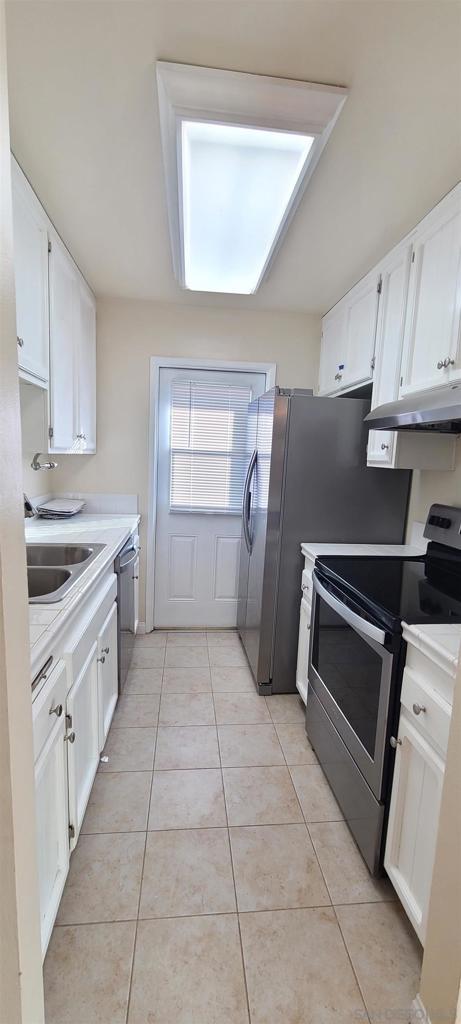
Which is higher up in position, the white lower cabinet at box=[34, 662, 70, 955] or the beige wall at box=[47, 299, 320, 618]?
the beige wall at box=[47, 299, 320, 618]

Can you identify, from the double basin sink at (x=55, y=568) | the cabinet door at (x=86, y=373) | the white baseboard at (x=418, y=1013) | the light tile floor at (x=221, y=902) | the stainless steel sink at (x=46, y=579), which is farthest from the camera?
the cabinet door at (x=86, y=373)

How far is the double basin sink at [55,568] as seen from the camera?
1.36m

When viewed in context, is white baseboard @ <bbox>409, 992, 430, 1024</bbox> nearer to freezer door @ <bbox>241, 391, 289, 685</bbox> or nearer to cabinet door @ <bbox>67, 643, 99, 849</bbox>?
cabinet door @ <bbox>67, 643, 99, 849</bbox>

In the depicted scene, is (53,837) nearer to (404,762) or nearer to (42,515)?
(404,762)

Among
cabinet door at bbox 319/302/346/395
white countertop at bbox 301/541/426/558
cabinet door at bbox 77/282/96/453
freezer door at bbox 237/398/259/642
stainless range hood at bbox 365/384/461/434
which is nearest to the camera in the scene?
stainless range hood at bbox 365/384/461/434

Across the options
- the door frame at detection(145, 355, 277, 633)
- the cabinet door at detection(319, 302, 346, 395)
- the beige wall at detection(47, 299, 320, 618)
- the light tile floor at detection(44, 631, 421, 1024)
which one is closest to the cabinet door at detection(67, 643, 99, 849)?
the light tile floor at detection(44, 631, 421, 1024)

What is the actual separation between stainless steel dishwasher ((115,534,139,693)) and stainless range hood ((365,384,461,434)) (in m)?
1.34

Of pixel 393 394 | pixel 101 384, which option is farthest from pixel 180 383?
pixel 393 394

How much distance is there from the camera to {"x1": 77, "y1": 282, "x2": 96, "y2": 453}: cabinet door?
2.39m

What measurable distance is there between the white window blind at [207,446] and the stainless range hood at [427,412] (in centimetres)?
147

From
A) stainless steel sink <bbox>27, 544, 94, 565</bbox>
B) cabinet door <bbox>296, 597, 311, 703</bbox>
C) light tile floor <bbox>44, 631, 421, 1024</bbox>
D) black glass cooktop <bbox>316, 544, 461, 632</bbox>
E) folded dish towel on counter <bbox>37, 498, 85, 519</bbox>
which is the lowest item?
light tile floor <bbox>44, 631, 421, 1024</bbox>

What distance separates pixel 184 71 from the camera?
1115 mm

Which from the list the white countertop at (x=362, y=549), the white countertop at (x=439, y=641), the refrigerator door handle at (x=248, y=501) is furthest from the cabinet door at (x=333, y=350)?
the white countertop at (x=439, y=641)

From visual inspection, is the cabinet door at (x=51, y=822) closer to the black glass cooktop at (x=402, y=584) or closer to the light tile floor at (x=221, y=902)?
the light tile floor at (x=221, y=902)
